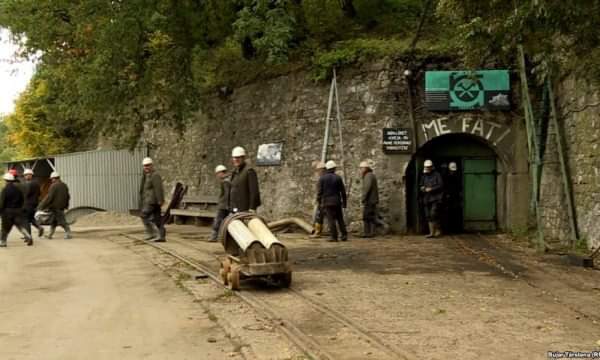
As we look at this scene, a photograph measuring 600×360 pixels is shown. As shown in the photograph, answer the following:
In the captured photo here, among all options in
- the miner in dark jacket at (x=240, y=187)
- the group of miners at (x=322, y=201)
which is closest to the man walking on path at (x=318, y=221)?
the group of miners at (x=322, y=201)

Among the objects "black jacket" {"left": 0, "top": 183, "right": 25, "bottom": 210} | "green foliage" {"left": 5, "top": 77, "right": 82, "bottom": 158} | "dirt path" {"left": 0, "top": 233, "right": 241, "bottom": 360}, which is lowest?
"dirt path" {"left": 0, "top": 233, "right": 241, "bottom": 360}

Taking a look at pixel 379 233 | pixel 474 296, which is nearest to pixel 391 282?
pixel 474 296

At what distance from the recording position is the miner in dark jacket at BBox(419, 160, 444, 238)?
52.4 ft

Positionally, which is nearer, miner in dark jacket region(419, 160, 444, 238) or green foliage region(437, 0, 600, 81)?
green foliage region(437, 0, 600, 81)

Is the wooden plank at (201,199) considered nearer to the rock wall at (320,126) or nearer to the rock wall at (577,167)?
the rock wall at (320,126)

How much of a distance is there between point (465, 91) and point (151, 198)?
7832mm

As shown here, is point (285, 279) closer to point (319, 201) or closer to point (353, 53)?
point (319, 201)

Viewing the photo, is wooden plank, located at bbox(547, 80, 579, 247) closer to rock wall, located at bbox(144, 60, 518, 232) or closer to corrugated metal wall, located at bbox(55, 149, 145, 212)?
rock wall, located at bbox(144, 60, 518, 232)

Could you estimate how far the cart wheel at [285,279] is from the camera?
9.27m

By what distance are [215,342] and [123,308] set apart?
2110 millimetres

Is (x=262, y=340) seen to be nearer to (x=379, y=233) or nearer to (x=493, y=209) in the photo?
(x=379, y=233)

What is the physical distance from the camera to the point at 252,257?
9008 mm

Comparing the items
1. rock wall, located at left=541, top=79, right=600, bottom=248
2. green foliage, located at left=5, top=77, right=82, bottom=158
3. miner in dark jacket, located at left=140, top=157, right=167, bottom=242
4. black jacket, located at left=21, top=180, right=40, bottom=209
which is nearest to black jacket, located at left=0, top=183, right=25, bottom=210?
black jacket, located at left=21, top=180, right=40, bottom=209

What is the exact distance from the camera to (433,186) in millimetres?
15984
